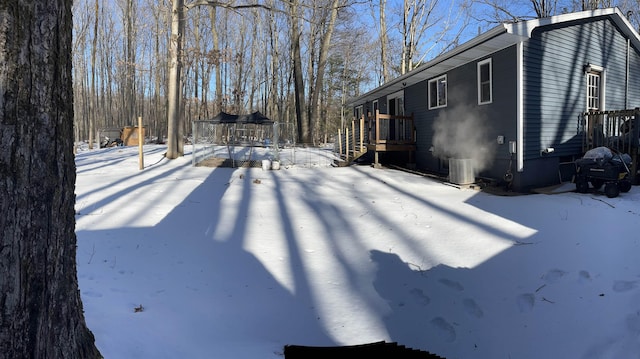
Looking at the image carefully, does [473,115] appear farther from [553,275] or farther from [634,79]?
[553,275]

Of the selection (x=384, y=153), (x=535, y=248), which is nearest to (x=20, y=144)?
(x=535, y=248)

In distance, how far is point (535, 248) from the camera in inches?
215

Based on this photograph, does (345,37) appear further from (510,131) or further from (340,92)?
(510,131)

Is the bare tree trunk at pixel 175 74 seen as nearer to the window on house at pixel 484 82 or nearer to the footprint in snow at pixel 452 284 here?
the window on house at pixel 484 82

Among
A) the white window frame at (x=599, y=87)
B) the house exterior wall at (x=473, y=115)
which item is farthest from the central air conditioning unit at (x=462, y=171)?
the white window frame at (x=599, y=87)

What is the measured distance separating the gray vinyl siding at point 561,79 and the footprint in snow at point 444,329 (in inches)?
284

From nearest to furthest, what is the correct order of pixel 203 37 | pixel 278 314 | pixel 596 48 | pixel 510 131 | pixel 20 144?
pixel 20 144 < pixel 278 314 < pixel 510 131 < pixel 596 48 < pixel 203 37

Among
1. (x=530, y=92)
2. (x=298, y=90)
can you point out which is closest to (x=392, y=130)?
(x=530, y=92)

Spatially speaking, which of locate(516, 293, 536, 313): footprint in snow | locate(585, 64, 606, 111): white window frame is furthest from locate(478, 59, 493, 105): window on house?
locate(516, 293, 536, 313): footprint in snow

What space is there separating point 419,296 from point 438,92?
10177 mm

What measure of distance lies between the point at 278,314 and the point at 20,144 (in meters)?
2.87

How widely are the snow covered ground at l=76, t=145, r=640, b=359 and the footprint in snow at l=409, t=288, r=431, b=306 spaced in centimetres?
3

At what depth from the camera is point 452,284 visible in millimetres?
4625

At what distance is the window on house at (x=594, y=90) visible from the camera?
446 inches
